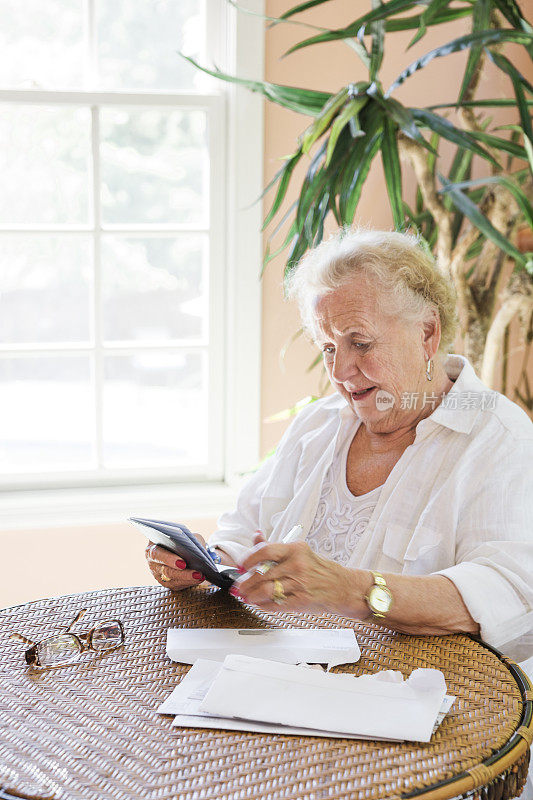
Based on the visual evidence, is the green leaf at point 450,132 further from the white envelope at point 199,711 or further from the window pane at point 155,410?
the white envelope at point 199,711

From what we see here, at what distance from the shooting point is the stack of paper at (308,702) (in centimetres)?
107

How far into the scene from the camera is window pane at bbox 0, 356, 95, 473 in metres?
2.84

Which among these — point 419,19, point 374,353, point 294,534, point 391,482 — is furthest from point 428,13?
point 294,534

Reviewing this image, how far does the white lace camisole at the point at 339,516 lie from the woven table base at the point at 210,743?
303 millimetres

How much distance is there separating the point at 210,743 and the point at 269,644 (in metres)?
0.28

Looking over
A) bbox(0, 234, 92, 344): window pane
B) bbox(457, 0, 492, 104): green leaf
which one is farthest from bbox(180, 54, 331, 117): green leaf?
bbox(0, 234, 92, 344): window pane

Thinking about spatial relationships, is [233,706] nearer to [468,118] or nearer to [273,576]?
[273,576]

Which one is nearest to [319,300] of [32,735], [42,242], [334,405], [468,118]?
[334,405]

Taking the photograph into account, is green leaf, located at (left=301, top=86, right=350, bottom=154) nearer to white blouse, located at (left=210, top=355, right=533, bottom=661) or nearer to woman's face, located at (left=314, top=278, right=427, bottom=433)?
woman's face, located at (left=314, top=278, right=427, bottom=433)

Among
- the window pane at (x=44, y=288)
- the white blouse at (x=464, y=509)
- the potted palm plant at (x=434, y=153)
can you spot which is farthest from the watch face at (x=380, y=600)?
the window pane at (x=44, y=288)

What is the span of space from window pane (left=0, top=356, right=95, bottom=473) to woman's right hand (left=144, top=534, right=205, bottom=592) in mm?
1329

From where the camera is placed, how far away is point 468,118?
7.53ft

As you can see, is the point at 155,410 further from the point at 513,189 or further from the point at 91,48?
the point at 513,189

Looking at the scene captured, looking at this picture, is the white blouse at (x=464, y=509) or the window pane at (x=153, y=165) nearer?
the white blouse at (x=464, y=509)
